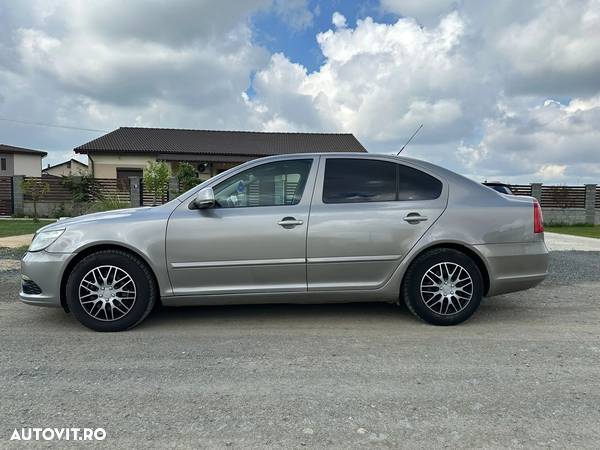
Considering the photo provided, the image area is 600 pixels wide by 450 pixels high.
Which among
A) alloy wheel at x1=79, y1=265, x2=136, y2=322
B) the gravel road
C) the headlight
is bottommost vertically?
the gravel road

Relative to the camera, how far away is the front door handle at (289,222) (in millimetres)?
3990

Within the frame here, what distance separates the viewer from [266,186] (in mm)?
4195

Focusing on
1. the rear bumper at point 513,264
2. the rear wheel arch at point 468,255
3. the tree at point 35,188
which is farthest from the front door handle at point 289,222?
the tree at point 35,188

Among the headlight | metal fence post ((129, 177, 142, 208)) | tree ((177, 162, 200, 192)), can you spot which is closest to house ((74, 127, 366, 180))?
tree ((177, 162, 200, 192))

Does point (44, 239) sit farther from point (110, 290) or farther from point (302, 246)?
point (302, 246)

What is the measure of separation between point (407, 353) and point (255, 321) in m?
1.60

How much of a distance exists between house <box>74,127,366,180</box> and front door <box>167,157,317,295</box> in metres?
21.7

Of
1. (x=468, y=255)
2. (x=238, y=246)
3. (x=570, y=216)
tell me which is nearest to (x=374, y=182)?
(x=468, y=255)

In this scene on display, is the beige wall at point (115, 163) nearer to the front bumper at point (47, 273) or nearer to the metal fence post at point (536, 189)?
the metal fence post at point (536, 189)

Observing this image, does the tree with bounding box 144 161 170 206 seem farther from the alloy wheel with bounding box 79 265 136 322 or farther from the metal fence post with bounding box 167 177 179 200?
the alloy wheel with bounding box 79 265 136 322

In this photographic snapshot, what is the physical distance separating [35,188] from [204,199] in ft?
60.0

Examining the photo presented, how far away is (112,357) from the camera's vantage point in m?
3.42

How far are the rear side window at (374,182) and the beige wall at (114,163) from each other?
945 inches

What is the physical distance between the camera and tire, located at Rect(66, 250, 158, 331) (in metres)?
3.91
